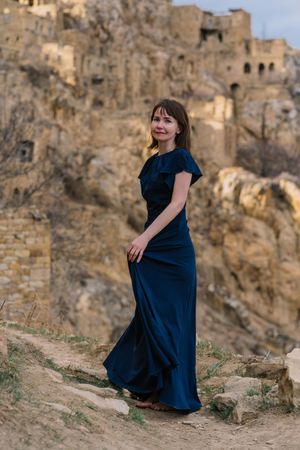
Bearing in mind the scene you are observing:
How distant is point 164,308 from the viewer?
4.46 meters

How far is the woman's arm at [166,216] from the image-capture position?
4389 mm

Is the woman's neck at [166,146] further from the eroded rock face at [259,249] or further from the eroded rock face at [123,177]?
the eroded rock face at [259,249]

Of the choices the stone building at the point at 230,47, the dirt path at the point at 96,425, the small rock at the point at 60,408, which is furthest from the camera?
the stone building at the point at 230,47

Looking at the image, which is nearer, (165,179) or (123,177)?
(165,179)

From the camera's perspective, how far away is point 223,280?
28500 millimetres

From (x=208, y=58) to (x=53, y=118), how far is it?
19.7 metres

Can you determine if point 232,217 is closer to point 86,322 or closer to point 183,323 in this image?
point 86,322

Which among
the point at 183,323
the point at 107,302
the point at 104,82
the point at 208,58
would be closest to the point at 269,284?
the point at 107,302

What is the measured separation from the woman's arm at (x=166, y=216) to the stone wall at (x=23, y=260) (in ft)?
18.5

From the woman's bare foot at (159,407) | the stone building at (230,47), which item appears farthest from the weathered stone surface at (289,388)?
the stone building at (230,47)

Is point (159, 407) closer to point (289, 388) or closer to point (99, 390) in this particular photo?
point (99, 390)

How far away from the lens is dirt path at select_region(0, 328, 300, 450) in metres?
3.27

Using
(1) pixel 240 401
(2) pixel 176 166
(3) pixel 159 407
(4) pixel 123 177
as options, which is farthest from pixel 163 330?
(4) pixel 123 177

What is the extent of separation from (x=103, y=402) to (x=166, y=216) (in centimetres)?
123
